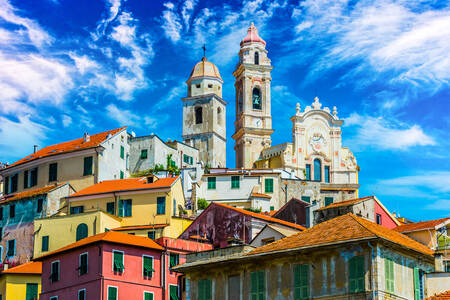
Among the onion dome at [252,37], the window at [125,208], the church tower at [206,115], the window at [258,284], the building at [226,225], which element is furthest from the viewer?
the onion dome at [252,37]

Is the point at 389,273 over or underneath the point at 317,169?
underneath

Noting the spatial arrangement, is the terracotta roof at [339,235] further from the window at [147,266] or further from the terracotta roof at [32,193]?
the terracotta roof at [32,193]

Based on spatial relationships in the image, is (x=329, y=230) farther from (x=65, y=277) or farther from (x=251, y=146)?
(x=251, y=146)

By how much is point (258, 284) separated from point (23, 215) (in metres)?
35.5

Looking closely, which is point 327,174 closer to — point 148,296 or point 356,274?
point 148,296

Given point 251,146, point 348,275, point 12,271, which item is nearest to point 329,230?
point 348,275

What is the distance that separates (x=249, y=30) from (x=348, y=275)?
81462mm

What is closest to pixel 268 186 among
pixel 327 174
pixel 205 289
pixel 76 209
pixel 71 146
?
pixel 71 146

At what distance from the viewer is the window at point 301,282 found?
1332 inches

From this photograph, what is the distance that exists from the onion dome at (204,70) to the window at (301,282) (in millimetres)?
Answer: 68975

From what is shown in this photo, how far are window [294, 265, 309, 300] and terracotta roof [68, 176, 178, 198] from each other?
96.5 feet

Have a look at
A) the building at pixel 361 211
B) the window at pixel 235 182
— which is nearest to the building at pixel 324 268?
the building at pixel 361 211

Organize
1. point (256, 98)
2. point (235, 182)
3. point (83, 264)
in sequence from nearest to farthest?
point (83, 264) → point (235, 182) → point (256, 98)

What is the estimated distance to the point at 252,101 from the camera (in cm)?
10562
